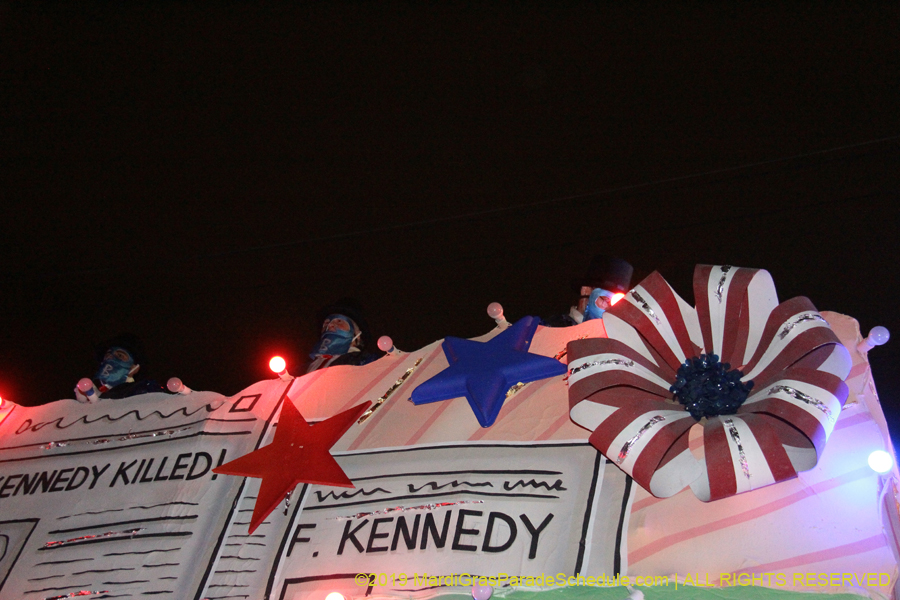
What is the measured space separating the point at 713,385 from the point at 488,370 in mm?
819

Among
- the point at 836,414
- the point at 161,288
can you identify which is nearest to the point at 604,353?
the point at 836,414

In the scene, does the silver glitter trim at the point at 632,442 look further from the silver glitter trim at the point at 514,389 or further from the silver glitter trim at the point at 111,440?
the silver glitter trim at the point at 111,440

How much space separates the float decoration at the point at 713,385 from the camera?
154 cm

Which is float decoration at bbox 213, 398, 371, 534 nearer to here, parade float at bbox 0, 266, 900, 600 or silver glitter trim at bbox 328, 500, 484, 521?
parade float at bbox 0, 266, 900, 600

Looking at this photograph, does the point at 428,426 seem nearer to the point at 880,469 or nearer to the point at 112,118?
the point at 880,469

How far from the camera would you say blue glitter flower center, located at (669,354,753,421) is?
1724 mm

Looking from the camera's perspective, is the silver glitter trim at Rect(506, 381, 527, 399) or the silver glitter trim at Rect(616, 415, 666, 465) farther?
the silver glitter trim at Rect(506, 381, 527, 399)

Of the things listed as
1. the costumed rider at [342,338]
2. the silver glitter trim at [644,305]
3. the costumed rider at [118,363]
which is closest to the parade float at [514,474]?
the silver glitter trim at [644,305]

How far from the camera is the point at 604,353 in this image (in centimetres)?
180

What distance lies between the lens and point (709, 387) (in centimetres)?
174

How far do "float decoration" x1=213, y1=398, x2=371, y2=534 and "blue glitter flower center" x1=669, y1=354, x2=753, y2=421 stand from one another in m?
1.12

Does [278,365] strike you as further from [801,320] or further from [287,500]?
[801,320]

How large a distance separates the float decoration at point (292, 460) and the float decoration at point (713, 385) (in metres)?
0.97

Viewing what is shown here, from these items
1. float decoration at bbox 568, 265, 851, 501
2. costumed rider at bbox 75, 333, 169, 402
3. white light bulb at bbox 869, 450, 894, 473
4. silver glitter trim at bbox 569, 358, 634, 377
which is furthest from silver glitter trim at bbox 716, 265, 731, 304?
costumed rider at bbox 75, 333, 169, 402
